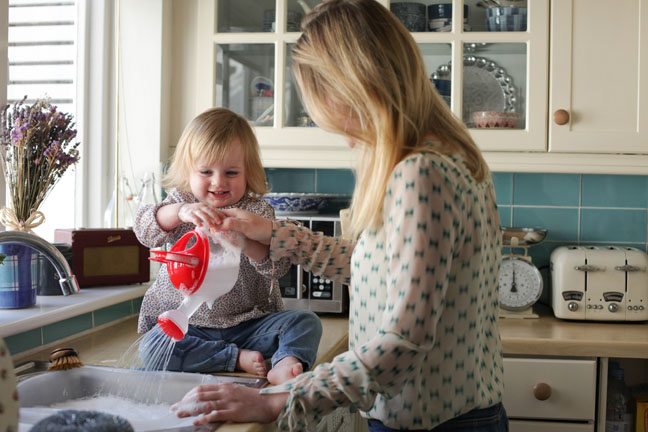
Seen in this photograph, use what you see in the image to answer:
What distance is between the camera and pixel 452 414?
0.91 meters

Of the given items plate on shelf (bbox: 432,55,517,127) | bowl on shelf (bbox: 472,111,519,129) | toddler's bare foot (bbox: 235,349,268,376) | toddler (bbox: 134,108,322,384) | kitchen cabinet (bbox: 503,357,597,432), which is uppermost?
plate on shelf (bbox: 432,55,517,127)

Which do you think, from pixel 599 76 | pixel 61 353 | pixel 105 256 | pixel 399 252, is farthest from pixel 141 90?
pixel 399 252

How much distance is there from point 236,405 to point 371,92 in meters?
0.47

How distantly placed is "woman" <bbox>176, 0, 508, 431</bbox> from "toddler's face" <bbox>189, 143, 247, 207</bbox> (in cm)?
53

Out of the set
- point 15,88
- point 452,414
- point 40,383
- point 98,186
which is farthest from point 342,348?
point 15,88

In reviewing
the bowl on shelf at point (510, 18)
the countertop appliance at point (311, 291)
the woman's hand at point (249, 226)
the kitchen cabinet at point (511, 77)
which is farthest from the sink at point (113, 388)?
the bowl on shelf at point (510, 18)

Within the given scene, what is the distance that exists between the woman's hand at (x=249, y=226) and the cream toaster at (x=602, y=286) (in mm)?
1184

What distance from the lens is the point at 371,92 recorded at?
87cm

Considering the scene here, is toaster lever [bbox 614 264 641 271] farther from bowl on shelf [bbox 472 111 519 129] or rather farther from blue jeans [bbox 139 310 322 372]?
blue jeans [bbox 139 310 322 372]

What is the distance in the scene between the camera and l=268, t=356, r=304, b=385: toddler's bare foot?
4.05 ft

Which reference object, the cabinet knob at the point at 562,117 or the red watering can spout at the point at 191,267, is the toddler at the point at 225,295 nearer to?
the red watering can spout at the point at 191,267

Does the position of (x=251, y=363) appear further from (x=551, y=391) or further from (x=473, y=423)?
(x=551, y=391)

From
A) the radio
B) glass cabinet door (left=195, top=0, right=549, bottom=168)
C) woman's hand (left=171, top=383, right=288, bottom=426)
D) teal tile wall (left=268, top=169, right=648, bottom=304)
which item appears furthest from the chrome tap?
teal tile wall (left=268, top=169, right=648, bottom=304)

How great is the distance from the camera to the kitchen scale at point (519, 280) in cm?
207
